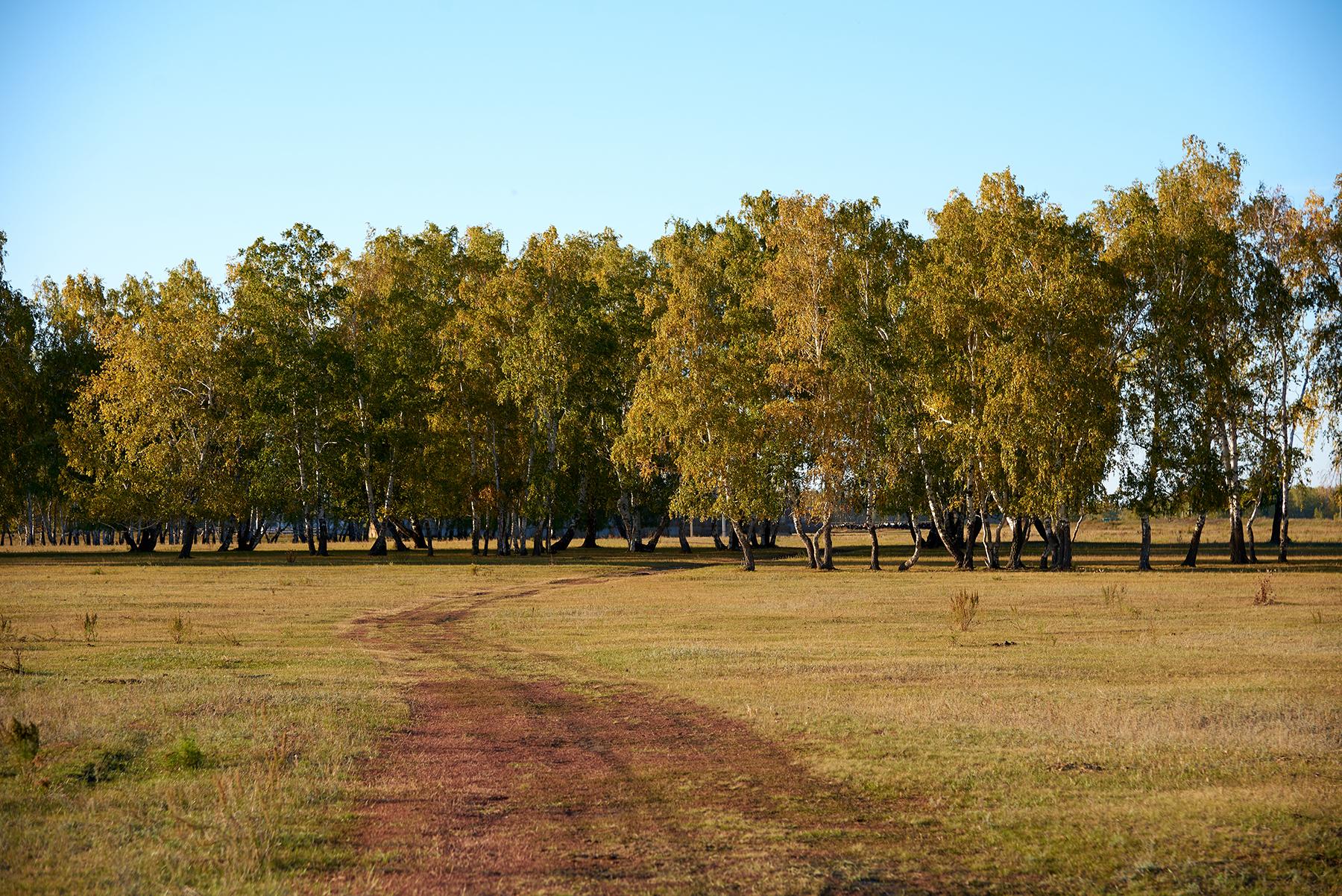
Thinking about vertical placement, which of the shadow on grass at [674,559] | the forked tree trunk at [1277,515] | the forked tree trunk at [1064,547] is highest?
the forked tree trunk at [1277,515]

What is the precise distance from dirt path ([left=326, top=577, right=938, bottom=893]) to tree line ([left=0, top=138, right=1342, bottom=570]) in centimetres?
4012

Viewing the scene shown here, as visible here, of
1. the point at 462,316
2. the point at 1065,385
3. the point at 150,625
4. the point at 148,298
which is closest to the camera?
the point at 150,625

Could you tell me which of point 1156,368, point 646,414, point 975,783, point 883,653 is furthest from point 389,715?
point 1156,368

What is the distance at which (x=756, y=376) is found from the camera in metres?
58.8

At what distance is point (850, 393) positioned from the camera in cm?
5694

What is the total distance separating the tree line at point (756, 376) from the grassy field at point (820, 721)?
17.0 metres

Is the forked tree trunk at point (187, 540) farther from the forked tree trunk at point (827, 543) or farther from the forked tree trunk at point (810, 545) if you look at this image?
the forked tree trunk at point (827, 543)

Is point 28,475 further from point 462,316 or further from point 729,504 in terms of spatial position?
point 729,504

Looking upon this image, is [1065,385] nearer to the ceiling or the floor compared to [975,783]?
nearer to the ceiling

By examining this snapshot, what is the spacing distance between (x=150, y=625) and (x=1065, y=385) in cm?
4126

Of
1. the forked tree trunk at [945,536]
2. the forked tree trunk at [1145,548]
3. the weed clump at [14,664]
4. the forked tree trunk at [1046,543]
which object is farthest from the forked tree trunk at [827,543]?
the weed clump at [14,664]

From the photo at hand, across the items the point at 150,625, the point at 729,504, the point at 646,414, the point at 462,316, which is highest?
the point at 462,316

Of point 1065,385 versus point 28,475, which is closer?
point 1065,385

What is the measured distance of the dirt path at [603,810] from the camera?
9.93m
